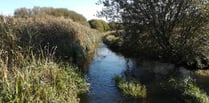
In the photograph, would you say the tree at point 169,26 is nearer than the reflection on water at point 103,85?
No

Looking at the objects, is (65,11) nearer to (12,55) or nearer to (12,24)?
(12,24)

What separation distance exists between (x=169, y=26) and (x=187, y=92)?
33.1 feet

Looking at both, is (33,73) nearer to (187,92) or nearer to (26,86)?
(26,86)

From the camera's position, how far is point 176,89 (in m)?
14.5

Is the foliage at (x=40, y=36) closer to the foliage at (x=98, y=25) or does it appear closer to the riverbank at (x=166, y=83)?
the riverbank at (x=166, y=83)

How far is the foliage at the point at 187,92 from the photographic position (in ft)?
41.8

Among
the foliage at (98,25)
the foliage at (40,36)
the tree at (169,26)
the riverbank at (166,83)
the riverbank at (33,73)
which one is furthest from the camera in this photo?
the foliage at (98,25)

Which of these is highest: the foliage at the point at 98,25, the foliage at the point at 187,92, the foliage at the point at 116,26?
the foliage at the point at 116,26

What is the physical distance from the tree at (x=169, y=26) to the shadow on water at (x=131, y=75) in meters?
1.22

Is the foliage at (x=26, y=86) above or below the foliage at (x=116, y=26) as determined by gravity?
below

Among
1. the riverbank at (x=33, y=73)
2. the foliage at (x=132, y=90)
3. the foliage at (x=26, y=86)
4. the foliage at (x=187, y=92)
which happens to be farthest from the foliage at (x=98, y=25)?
the foliage at (x=26, y=86)

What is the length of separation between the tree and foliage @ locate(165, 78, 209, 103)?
6.81 meters

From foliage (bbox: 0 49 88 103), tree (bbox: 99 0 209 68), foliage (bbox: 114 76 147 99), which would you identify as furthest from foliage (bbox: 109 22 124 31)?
foliage (bbox: 0 49 88 103)

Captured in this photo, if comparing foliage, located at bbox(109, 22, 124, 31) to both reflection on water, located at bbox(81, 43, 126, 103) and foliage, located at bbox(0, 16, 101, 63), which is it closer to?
reflection on water, located at bbox(81, 43, 126, 103)
